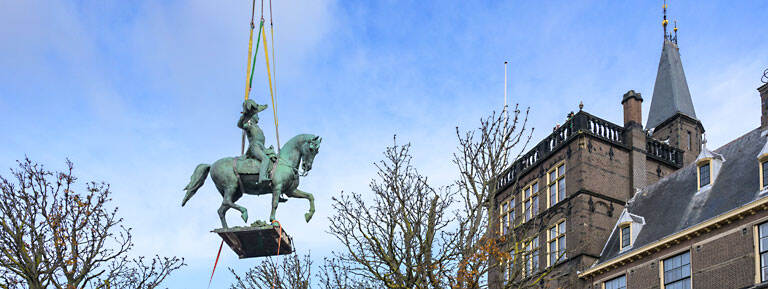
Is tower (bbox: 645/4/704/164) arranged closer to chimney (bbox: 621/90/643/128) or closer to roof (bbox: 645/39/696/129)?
roof (bbox: 645/39/696/129)

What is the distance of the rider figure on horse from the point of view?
1252 centimetres

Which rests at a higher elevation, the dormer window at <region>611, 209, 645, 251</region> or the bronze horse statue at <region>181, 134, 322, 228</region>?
the dormer window at <region>611, 209, 645, 251</region>

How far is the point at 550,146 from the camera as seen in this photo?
125ft

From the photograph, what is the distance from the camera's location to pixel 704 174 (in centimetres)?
3127

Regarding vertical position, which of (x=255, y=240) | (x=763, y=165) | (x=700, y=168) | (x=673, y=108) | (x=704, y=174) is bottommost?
(x=255, y=240)

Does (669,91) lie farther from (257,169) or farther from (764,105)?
(257,169)

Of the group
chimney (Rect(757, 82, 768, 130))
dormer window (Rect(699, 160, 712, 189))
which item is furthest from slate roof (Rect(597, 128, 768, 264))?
chimney (Rect(757, 82, 768, 130))

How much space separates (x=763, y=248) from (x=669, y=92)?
32281mm

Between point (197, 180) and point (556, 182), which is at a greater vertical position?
point (556, 182)

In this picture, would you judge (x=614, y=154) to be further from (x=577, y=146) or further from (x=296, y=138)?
(x=296, y=138)

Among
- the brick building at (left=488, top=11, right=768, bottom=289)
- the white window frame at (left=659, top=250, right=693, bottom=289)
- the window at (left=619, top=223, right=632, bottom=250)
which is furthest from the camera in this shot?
the window at (left=619, top=223, right=632, bottom=250)

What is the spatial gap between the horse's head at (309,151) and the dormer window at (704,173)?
2185 centimetres

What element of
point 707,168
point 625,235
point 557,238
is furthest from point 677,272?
point 557,238

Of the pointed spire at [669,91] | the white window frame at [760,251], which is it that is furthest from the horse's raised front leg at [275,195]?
the pointed spire at [669,91]
